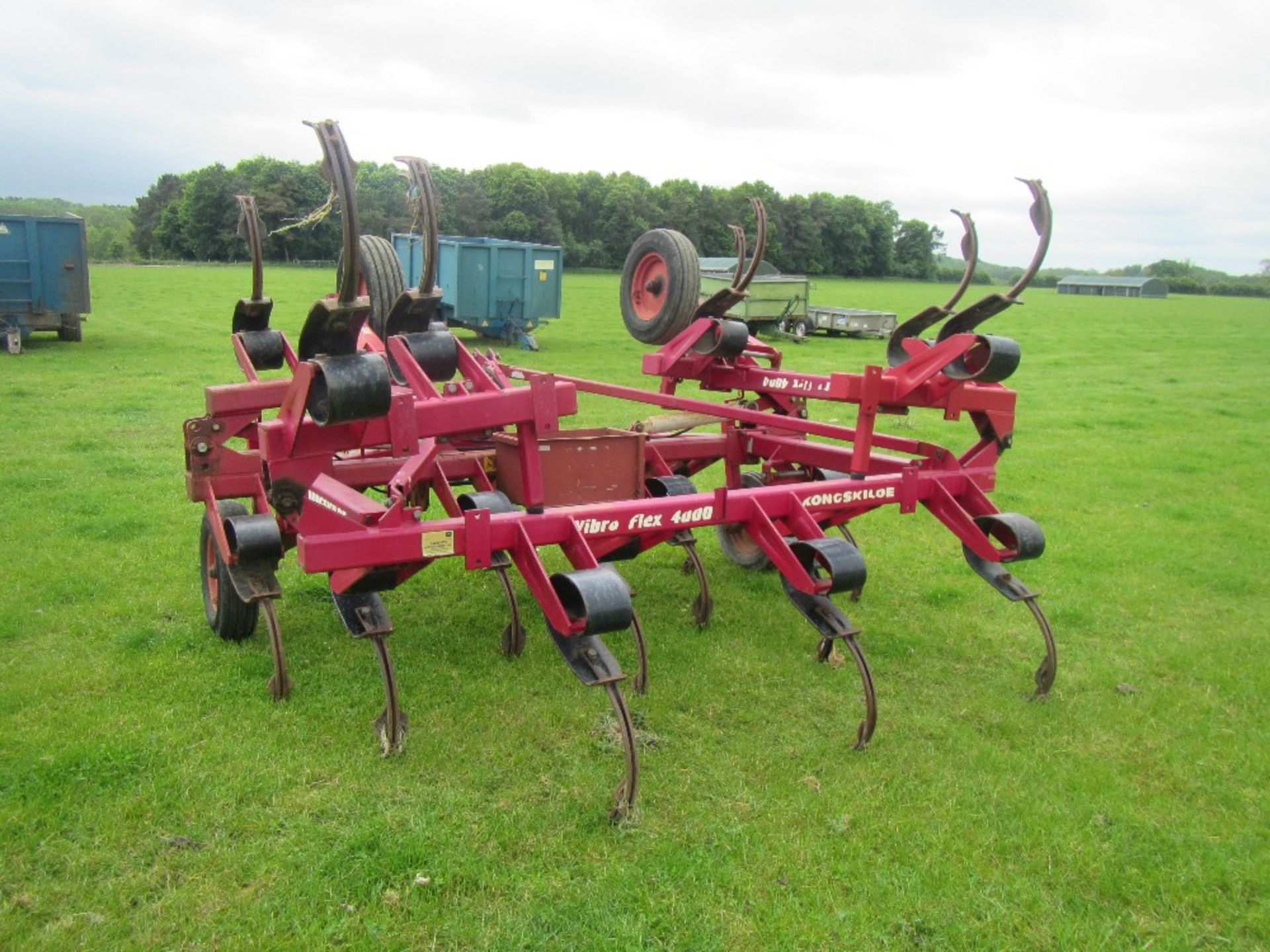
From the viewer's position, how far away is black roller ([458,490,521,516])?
480cm

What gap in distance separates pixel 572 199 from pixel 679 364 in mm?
31181

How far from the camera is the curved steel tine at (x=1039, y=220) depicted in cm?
489

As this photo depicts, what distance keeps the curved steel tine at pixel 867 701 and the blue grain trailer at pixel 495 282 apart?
556 inches

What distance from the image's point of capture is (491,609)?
5613 millimetres

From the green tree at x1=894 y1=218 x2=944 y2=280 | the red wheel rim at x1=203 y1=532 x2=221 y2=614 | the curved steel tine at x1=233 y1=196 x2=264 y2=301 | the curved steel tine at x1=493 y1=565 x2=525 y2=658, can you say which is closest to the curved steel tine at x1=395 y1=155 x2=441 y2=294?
the curved steel tine at x1=233 y1=196 x2=264 y2=301

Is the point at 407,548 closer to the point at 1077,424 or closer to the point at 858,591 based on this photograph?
the point at 858,591

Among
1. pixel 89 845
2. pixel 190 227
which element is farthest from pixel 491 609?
pixel 190 227

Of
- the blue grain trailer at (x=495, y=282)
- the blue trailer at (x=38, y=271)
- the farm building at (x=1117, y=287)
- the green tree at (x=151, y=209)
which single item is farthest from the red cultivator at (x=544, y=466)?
the farm building at (x=1117, y=287)

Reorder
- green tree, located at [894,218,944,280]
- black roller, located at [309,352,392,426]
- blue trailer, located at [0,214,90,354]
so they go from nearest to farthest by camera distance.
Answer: black roller, located at [309,352,392,426] → blue trailer, located at [0,214,90,354] → green tree, located at [894,218,944,280]

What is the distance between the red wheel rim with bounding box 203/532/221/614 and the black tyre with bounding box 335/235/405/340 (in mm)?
1387

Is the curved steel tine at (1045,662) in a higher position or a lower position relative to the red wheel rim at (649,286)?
lower

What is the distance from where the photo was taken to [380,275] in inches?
212

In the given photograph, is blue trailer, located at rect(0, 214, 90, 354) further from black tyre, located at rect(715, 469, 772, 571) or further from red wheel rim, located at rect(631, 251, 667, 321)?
black tyre, located at rect(715, 469, 772, 571)

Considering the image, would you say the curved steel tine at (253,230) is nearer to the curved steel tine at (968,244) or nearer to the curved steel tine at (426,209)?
the curved steel tine at (426,209)
